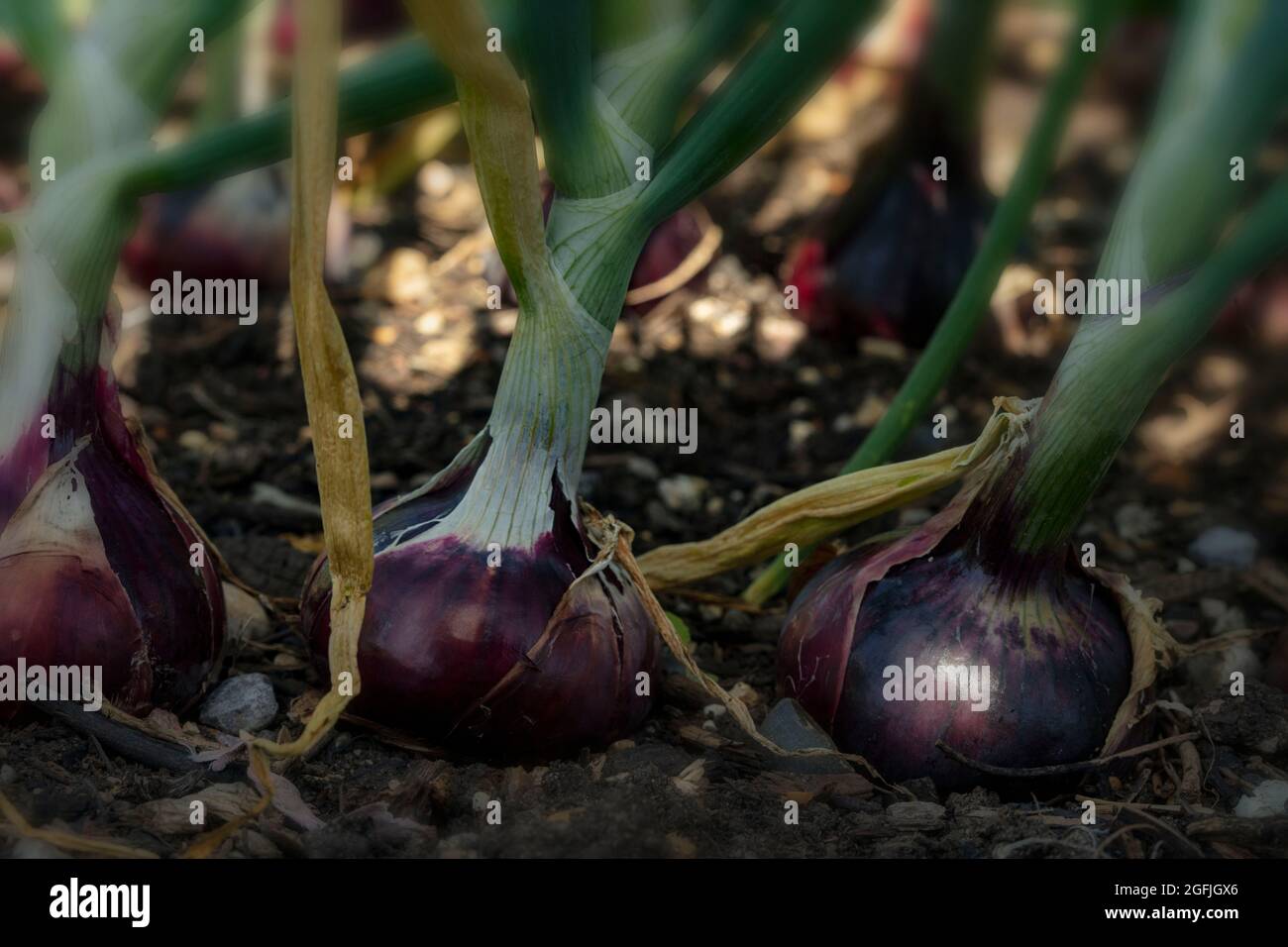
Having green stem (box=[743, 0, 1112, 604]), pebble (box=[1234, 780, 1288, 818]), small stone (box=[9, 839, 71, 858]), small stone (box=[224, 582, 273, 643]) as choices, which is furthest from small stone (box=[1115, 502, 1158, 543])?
small stone (box=[9, 839, 71, 858])

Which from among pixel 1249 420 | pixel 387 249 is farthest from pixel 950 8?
pixel 387 249

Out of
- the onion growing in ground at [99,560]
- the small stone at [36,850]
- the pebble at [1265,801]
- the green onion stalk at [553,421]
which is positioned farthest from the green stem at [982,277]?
the small stone at [36,850]

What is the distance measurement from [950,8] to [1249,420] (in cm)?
65

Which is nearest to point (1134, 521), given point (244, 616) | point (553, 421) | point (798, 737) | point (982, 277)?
point (982, 277)

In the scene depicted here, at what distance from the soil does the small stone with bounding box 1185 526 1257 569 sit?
2 cm

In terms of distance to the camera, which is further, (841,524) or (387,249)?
(387,249)

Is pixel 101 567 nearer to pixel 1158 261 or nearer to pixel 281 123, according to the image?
pixel 281 123

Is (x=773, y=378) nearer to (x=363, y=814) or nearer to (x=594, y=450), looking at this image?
(x=594, y=450)

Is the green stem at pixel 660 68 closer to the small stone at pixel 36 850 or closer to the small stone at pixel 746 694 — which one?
the small stone at pixel 746 694

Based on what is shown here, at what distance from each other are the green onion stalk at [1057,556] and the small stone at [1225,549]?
527 millimetres

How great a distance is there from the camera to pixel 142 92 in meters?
1.15

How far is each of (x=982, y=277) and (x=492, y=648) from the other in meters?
0.58

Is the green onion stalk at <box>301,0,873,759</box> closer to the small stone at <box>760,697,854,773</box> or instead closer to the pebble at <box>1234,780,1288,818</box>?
the small stone at <box>760,697,854,773</box>

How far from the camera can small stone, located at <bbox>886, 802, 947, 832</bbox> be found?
106 centimetres
